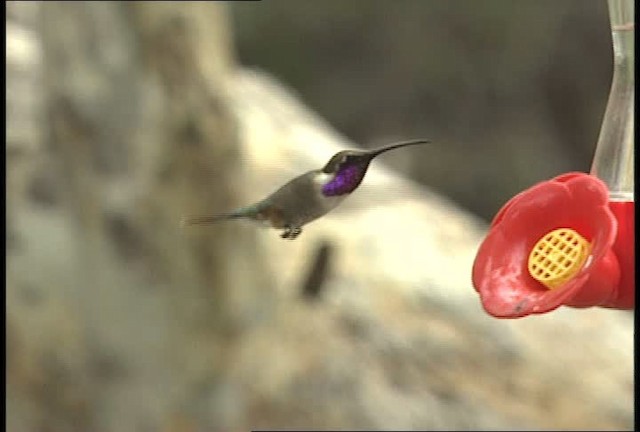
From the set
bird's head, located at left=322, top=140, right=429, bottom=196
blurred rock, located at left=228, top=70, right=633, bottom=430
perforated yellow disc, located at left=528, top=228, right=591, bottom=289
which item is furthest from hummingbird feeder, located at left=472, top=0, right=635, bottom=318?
blurred rock, located at left=228, top=70, right=633, bottom=430

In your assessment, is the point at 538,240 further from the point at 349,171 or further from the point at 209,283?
the point at 209,283

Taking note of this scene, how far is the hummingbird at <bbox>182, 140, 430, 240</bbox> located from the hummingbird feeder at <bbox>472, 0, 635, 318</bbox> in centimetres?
10

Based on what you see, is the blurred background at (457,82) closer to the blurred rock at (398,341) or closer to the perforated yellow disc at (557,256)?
the blurred rock at (398,341)

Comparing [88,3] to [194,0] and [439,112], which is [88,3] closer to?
[194,0]

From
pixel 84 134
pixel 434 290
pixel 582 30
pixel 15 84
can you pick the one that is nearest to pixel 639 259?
pixel 84 134

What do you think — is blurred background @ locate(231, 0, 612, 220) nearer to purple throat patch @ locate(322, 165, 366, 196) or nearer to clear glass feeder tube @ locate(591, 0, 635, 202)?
clear glass feeder tube @ locate(591, 0, 635, 202)

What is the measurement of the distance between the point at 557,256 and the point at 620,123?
136 mm

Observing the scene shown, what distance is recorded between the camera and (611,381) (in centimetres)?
224

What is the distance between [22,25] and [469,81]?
2.13 metres

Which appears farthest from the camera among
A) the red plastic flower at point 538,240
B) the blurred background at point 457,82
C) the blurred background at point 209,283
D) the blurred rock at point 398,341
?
the blurred background at point 457,82

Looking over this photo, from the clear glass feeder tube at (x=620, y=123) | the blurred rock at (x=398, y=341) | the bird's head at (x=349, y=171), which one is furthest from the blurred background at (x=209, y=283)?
the bird's head at (x=349, y=171)

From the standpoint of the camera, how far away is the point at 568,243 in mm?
648

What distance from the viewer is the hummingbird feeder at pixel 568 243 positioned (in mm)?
601

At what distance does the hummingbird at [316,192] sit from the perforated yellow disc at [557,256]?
0.12 metres
